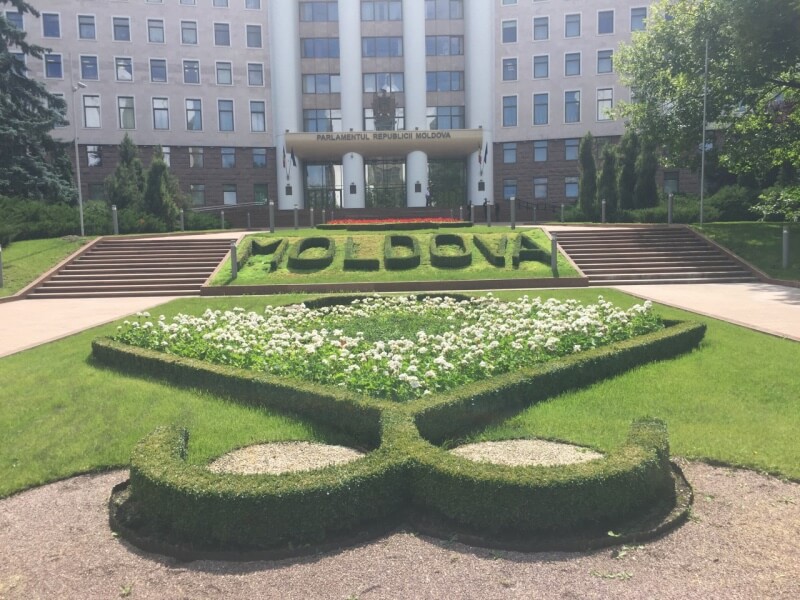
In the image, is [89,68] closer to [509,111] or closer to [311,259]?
[509,111]

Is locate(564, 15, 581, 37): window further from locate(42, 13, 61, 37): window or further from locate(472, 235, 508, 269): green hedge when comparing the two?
locate(42, 13, 61, 37): window

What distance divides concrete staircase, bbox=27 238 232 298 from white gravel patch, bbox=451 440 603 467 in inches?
600

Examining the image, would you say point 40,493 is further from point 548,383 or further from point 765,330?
point 765,330

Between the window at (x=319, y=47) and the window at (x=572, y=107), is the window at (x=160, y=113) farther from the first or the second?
the window at (x=572, y=107)

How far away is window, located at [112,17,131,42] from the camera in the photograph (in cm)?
4516

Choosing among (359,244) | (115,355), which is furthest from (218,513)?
(359,244)

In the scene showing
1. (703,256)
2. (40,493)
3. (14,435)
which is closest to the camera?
(40,493)

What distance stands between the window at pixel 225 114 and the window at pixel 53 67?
11.0 metres

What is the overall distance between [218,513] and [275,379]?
2.95 m

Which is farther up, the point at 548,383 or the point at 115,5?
the point at 115,5

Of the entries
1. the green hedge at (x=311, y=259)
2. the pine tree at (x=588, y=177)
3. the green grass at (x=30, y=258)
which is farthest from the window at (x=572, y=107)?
the green grass at (x=30, y=258)

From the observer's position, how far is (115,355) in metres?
8.94

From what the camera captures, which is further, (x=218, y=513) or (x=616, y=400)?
(x=616, y=400)

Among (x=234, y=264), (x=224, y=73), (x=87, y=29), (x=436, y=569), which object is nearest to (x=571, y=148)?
(x=224, y=73)
